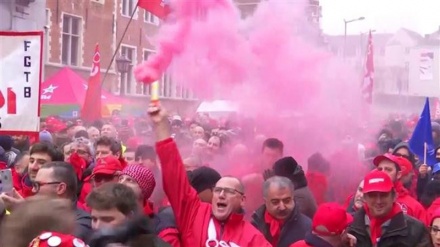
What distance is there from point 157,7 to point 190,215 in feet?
20.4

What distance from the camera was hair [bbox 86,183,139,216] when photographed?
140 inches

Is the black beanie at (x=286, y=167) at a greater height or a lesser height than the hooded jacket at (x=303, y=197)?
greater

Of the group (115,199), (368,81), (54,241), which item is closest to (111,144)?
(115,199)

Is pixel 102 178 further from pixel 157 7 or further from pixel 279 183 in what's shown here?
pixel 157 7

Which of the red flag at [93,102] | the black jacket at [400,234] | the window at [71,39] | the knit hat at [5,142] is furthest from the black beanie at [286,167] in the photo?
the window at [71,39]

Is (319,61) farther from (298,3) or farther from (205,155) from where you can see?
(205,155)

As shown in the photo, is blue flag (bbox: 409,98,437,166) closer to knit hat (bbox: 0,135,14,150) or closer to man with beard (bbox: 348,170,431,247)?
man with beard (bbox: 348,170,431,247)

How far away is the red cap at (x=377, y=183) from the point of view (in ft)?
17.0

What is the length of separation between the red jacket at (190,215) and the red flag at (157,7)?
18.3 feet

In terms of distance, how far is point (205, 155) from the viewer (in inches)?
349

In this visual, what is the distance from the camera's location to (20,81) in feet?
22.7

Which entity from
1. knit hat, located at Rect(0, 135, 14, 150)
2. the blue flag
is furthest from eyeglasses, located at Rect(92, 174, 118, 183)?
the blue flag

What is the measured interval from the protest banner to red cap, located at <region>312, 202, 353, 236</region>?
310 cm

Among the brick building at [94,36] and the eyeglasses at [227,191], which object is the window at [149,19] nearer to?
the brick building at [94,36]
